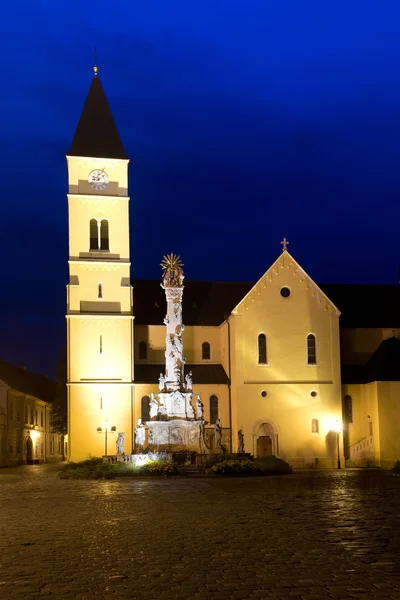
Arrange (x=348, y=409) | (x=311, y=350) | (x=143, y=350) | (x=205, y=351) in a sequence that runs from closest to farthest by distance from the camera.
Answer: (x=311, y=350) < (x=348, y=409) < (x=143, y=350) < (x=205, y=351)

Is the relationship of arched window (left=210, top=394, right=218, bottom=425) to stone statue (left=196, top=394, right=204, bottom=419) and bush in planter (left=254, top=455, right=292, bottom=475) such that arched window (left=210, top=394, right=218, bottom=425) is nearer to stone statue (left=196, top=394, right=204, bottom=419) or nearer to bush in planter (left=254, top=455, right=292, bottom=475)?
stone statue (left=196, top=394, right=204, bottom=419)

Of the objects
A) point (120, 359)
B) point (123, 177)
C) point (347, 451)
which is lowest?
point (347, 451)

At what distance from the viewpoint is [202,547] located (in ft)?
46.4

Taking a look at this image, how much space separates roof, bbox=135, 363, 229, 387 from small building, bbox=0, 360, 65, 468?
1916 centimetres

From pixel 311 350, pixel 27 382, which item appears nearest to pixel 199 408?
pixel 311 350

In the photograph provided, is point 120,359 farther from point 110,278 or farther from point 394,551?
point 394,551

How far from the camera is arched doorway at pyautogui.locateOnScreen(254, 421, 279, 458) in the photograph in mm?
57188

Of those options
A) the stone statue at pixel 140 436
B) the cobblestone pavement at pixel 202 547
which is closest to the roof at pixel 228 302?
the stone statue at pixel 140 436


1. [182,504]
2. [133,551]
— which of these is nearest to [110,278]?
[182,504]

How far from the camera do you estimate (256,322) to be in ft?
192

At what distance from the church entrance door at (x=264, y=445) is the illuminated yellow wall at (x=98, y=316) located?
9.28 metres

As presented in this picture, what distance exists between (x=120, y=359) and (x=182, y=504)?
36.2 metres

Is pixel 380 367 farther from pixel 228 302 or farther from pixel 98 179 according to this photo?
pixel 98 179

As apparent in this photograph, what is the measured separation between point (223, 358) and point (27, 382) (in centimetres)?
3703
